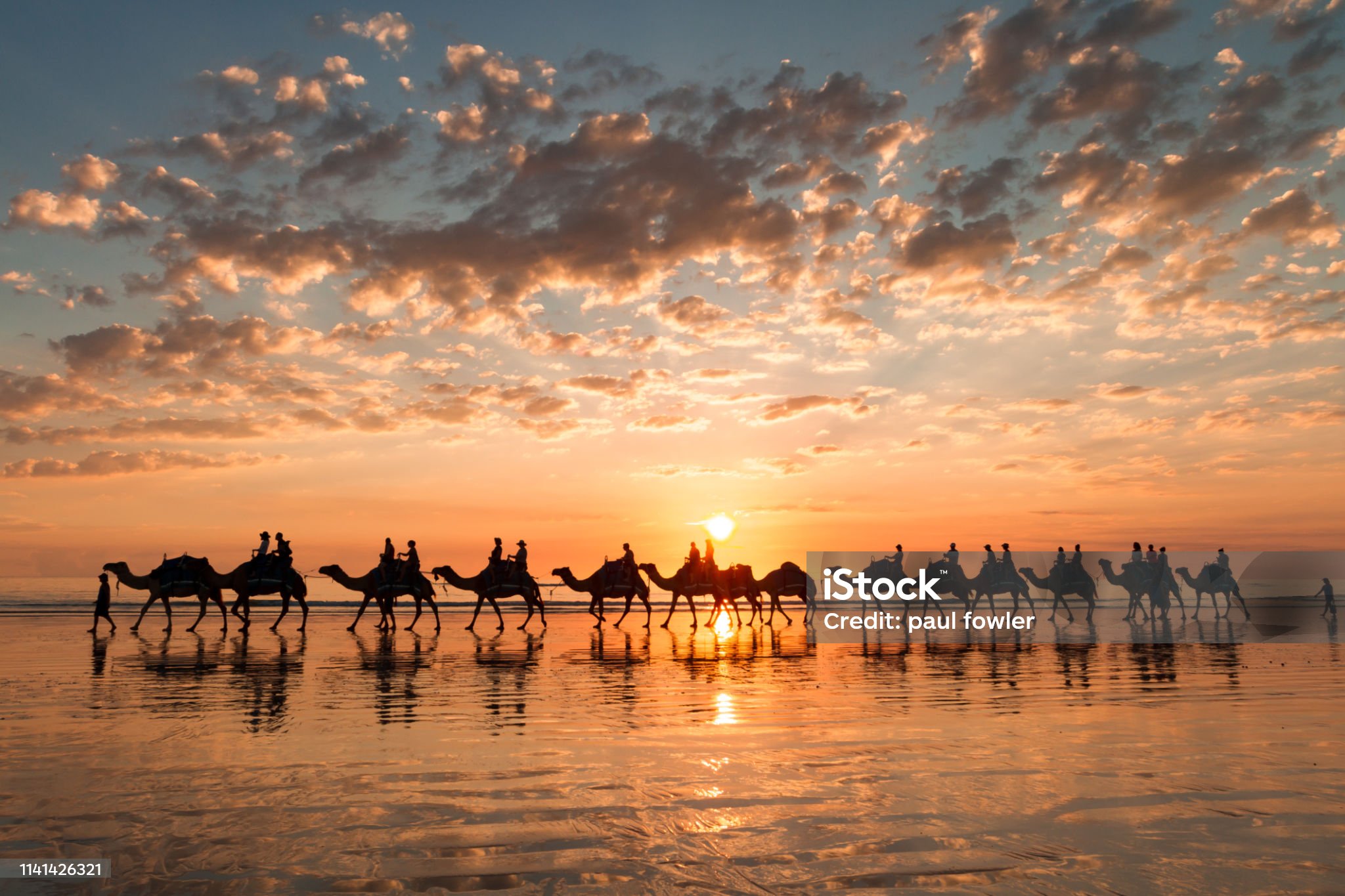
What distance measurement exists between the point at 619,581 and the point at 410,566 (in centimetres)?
653

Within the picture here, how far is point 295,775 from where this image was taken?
6.75 m

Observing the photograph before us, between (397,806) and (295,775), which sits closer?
(397,806)

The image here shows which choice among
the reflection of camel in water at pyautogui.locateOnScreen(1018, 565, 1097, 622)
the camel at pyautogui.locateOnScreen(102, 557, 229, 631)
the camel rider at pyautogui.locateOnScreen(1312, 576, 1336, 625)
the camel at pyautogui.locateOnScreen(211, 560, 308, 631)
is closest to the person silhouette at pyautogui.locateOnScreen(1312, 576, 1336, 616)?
the camel rider at pyautogui.locateOnScreen(1312, 576, 1336, 625)

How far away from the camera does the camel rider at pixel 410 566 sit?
26.0 metres

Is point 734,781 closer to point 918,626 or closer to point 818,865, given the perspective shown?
point 818,865

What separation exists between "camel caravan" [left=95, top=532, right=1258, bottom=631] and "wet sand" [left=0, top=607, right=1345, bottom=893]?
11.7 metres

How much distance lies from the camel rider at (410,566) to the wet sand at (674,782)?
12182 millimetres

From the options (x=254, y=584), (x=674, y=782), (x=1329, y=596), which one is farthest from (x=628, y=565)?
(x=1329, y=596)

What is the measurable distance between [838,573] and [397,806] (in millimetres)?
28617

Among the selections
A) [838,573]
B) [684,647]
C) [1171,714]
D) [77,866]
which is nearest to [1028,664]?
[1171,714]

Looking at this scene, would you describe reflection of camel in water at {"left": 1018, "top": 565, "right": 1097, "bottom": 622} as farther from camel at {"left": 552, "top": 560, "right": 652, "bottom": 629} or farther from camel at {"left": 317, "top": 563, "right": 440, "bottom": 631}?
camel at {"left": 317, "top": 563, "right": 440, "bottom": 631}

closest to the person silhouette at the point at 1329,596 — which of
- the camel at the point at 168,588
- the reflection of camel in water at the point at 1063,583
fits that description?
the reflection of camel in water at the point at 1063,583

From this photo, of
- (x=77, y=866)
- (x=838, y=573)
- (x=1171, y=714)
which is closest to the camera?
(x=77, y=866)

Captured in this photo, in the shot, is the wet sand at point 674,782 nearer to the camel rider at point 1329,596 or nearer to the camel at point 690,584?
the camel at point 690,584
